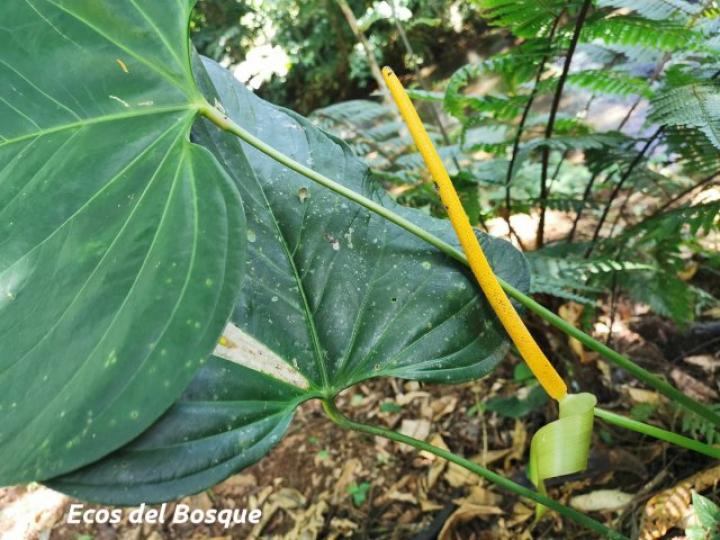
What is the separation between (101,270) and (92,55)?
10.4 inches

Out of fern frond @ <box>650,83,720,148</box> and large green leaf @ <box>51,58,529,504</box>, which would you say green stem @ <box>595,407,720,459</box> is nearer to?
large green leaf @ <box>51,58,529,504</box>

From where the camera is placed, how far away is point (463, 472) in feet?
4.42

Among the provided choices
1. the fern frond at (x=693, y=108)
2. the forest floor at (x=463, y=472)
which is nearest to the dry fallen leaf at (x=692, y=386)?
the forest floor at (x=463, y=472)

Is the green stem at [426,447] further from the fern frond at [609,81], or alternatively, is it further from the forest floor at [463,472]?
the fern frond at [609,81]

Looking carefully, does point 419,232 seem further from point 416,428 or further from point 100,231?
point 416,428

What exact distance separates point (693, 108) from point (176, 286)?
822mm

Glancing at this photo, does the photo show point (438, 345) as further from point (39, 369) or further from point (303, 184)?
point (39, 369)

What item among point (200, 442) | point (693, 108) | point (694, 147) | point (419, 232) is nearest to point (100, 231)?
point (200, 442)

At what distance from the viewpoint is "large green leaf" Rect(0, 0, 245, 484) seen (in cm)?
50

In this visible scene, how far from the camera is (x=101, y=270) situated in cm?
56

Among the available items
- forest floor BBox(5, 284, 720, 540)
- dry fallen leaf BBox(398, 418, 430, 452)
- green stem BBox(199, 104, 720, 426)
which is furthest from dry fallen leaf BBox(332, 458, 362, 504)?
green stem BBox(199, 104, 720, 426)

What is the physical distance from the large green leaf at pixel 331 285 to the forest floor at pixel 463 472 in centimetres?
60

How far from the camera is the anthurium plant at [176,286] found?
512 millimetres

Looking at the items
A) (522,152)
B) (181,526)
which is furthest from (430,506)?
(522,152)
